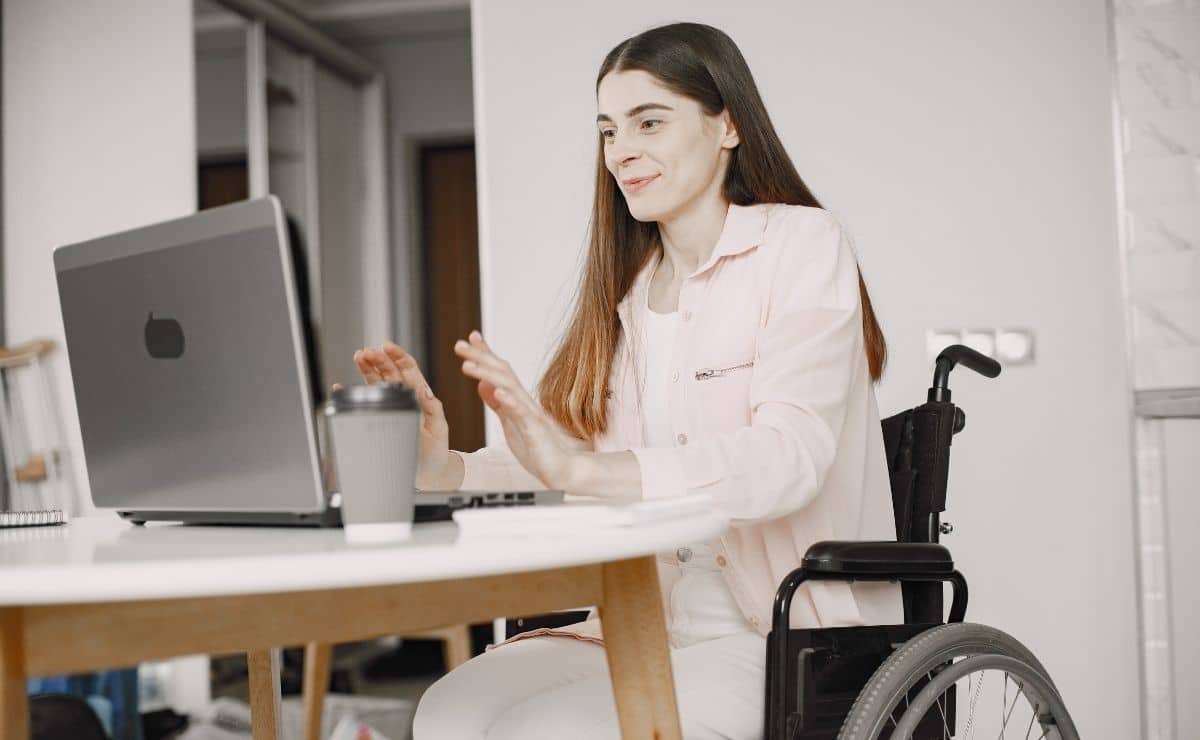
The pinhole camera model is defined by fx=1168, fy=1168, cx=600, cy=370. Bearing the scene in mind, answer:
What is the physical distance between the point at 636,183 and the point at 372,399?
863mm

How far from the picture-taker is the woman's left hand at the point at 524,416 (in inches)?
40.3

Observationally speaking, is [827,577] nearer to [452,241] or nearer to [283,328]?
[283,328]

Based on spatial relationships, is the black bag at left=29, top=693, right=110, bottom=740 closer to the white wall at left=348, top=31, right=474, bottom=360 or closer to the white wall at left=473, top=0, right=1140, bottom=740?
the white wall at left=473, top=0, right=1140, bottom=740

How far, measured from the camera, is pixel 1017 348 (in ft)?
7.43

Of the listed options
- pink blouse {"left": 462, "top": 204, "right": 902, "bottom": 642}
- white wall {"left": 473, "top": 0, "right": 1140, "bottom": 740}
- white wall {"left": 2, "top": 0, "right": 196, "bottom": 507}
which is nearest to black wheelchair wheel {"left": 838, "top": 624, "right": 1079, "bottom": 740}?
pink blouse {"left": 462, "top": 204, "right": 902, "bottom": 642}

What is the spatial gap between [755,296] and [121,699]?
2446mm

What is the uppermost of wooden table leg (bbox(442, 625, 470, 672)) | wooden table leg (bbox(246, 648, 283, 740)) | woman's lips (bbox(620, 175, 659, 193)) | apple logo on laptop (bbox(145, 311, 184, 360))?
woman's lips (bbox(620, 175, 659, 193))

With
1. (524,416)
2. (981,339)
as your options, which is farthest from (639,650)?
(981,339)

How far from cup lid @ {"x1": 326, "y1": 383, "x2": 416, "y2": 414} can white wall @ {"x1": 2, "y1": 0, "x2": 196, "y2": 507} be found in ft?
10.8

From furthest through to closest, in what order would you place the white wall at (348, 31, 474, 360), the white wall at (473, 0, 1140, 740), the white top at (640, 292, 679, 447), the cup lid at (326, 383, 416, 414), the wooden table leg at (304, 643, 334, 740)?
1. the white wall at (348, 31, 474, 360)
2. the wooden table leg at (304, 643, 334, 740)
3. the white wall at (473, 0, 1140, 740)
4. the white top at (640, 292, 679, 447)
5. the cup lid at (326, 383, 416, 414)

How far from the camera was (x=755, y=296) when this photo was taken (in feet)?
4.83

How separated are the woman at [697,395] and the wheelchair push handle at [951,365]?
85 mm

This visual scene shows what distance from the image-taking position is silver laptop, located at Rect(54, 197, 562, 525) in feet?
2.81

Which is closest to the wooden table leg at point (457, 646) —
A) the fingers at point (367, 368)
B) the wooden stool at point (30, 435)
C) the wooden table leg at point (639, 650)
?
the wooden stool at point (30, 435)
